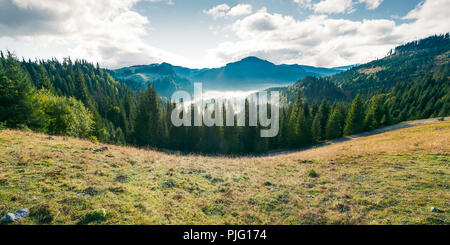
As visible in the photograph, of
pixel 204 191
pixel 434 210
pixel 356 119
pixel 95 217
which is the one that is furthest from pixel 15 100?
pixel 356 119

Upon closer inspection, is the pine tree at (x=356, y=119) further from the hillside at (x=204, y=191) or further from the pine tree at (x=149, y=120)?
the pine tree at (x=149, y=120)

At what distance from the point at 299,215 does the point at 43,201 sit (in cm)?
961

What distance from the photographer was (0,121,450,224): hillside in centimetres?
621

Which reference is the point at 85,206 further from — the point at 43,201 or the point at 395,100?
the point at 395,100

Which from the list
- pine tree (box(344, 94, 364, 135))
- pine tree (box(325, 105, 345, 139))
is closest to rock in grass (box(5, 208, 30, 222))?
pine tree (box(325, 105, 345, 139))

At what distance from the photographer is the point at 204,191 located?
30.4 feet

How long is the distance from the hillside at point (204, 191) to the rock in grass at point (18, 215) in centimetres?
17

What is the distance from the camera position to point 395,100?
385 ft

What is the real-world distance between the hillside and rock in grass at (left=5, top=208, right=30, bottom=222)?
170mm

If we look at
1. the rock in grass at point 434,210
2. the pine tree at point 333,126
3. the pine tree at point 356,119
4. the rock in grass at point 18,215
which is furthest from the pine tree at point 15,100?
the pine tree at point 356,119

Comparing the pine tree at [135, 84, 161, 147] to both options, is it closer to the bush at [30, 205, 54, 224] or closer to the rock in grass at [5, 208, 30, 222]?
the bush at [30, 205, 54, 224]

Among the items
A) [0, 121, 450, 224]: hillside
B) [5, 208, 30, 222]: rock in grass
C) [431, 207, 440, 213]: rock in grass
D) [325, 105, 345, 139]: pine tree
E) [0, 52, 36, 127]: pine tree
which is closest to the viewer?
[5, 208, 30, 222]: rock in grass
